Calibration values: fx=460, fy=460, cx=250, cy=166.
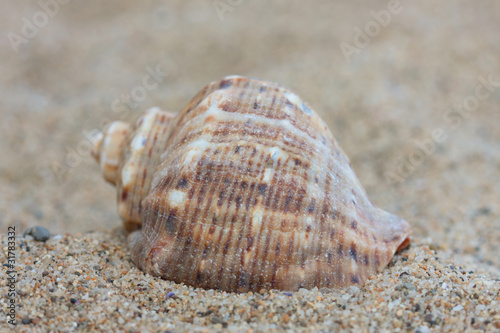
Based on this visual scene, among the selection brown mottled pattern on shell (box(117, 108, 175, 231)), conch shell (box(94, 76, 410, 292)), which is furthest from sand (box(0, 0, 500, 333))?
brown mottled pattern on shell (box(117, 108, 175, 231))

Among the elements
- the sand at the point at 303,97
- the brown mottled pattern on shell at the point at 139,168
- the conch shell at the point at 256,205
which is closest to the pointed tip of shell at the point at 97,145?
the brown mottled pattern on shell at the point at 139,168

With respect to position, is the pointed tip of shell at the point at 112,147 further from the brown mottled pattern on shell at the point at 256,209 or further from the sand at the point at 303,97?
the brown mottled pattern on shell at the point at 256,209

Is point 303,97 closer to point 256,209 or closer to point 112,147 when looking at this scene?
point 112,147

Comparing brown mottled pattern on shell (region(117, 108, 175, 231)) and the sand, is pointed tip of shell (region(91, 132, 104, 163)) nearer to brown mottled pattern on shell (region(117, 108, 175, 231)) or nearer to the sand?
brown mottled pattern on shell (region(117, 108, 175, 231))

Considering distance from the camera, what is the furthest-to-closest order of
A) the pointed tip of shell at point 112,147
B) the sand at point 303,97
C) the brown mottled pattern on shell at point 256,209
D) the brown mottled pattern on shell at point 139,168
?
the pointed tip of shell at point 112,147, the brown mottled pattern on shell at point 139,168, the brown mottled pattern on shell at point 256,209, the sand at point 303,97

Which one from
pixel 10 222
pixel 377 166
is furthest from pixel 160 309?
pixel 377 166

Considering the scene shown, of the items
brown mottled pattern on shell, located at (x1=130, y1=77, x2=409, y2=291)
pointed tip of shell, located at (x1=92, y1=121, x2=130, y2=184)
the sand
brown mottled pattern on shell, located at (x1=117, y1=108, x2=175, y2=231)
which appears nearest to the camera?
the sand

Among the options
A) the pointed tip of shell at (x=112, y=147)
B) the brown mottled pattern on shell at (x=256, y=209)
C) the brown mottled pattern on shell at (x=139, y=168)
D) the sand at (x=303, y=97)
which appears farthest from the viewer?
the pointed tip of shell at (x=112, y=147)

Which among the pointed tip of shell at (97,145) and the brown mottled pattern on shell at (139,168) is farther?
the pointed tip of shell at (97,145)

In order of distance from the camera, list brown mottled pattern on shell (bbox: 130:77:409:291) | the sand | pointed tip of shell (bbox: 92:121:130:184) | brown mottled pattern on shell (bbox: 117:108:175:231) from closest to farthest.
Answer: the sand, brown mottled pattern on shell (bbox: 130:77:409:291), brown mottled pattern on shell (bbox: 117:108:175:231), pointed tip of shell (bbox: 92:121:130:184)
